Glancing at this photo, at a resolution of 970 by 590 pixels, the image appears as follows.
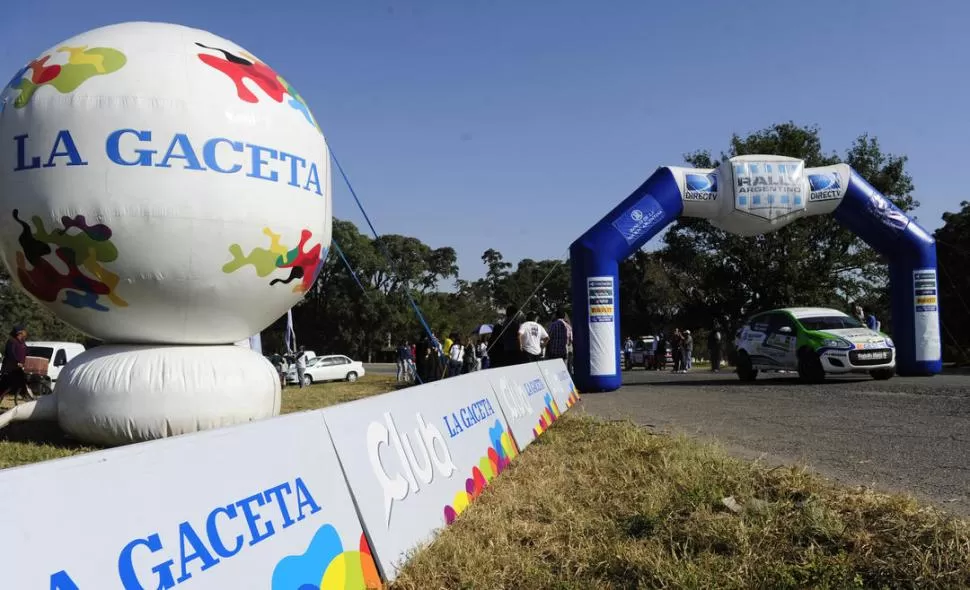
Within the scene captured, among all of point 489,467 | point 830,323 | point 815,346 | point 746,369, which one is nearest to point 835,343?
point 815,346

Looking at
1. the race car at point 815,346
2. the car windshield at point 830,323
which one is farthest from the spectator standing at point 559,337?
the car windshield at point 830,323

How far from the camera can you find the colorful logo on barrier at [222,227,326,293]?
21.3 ft

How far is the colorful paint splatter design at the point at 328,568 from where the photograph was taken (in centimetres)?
237

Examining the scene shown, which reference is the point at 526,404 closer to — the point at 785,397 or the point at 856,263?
the point at 785,397

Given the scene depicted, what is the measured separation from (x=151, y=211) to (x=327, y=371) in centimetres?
2045

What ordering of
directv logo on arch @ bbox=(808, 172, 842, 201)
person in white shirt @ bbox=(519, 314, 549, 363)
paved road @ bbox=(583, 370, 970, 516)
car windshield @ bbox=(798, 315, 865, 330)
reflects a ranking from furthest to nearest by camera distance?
directv logo on arch @ bbox=(808, 172, 842, 201)
car windshield @ bbox=(798, 315, 865, 330)
person in white shirt @ bbox=(519, 314, 549, 363)
paved road @ bbox=(583, 370, 970, 516)

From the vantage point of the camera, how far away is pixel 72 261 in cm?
620

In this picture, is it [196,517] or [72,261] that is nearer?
[196,517]

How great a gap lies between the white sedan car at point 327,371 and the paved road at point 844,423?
1502cm

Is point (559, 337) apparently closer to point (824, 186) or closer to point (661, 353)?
point (824, 186)

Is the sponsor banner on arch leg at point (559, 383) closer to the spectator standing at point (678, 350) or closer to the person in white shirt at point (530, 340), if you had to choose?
the person in white shirt at point (530, 340)

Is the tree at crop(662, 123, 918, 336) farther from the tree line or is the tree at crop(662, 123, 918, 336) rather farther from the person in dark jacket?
the person in dark jacket

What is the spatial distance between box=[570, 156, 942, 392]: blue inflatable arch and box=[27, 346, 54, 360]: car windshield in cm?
1400

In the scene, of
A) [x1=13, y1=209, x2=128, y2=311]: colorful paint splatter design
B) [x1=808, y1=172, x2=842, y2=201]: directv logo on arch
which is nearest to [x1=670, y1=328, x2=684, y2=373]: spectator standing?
[x1=808, y1=172, x2=842, y2=201]: directv logo on arch
